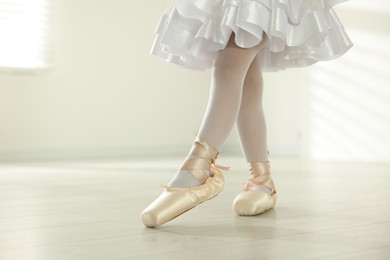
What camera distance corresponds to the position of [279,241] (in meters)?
1.38

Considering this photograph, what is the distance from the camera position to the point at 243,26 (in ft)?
5.23

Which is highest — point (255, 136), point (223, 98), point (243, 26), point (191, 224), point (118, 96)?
point (243, 26)

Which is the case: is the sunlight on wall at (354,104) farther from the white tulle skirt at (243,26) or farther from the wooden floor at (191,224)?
the white tulle skirt at (243,26)

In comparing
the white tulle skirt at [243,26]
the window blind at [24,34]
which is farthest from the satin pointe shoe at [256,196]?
the window blind at [24,34]

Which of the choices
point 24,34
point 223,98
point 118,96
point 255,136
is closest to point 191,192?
point 223,98

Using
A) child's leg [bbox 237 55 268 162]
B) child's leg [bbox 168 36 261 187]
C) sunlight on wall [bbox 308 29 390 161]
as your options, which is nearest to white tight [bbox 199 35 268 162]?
child's leg [bbox 168 36 261 187]

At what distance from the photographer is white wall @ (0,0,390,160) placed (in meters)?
4.75

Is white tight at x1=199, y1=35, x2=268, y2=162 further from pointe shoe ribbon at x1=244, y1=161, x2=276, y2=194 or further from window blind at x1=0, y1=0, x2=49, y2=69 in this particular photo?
window blind at x1=0, y1=0, x2=49, y2=69

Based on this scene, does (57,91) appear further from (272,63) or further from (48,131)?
(272,63)

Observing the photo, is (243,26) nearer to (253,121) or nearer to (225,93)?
(225,93)

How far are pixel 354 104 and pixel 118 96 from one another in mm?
1666

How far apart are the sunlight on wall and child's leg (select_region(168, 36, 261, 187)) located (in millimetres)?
3144

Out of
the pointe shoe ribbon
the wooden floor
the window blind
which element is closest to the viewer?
the wooden floor

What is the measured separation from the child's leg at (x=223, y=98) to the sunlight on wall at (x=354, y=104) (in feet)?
10.3
